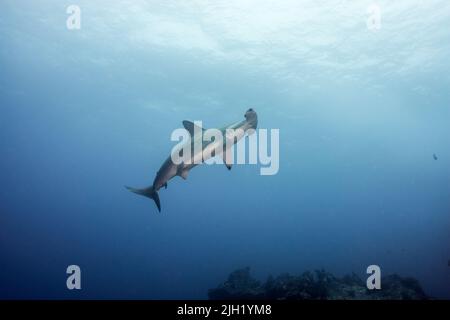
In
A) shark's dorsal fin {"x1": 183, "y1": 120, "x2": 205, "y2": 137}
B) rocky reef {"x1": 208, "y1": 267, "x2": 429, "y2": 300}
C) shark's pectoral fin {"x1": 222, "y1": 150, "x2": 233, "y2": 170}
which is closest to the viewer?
shark's pectoral fin {"x1": 222, "y1": 150, "x2": 233, "y2": 170}

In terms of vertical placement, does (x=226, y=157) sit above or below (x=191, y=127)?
below

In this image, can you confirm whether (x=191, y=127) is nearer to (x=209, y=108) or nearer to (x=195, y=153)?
(x=195, y=153)

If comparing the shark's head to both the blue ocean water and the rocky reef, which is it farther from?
the blue ocean water

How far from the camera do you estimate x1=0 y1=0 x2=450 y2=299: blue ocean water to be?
24.2m

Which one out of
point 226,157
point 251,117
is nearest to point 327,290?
point 226,157

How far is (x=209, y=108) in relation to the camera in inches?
1535

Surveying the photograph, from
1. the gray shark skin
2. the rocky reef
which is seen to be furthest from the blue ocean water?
the gray shark skin

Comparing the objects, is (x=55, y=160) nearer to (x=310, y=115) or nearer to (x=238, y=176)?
(x=238, y=176)

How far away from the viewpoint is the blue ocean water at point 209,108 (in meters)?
24.2

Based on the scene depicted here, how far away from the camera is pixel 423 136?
54.6 meters

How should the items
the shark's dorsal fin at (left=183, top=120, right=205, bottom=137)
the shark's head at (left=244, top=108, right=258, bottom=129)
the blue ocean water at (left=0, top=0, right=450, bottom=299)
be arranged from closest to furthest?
the shark's head at (left=244, top=108, right=258, bottom=129)
the shark's dorsal fin at (left=183, top=120, right=205, bottom=137)
the blue ocean water at (left=0, top=0, right=450, bottom=299)

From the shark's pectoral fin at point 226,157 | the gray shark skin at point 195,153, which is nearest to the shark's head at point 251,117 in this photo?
the gray shark skin at point 195,153

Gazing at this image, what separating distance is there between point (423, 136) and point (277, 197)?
6780 centimetres

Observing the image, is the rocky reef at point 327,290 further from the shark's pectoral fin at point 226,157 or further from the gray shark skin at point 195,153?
the gray shark skin at point 195,153
